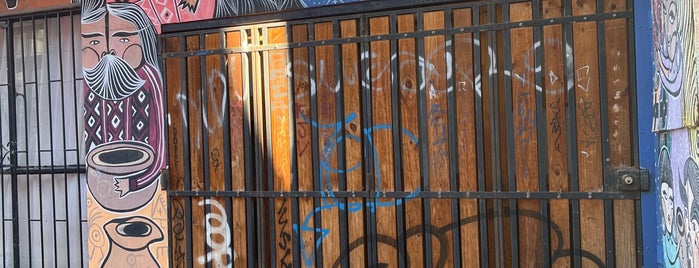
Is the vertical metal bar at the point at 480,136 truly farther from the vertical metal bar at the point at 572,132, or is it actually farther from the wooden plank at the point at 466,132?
the vertical metal bar at the point at 572,132

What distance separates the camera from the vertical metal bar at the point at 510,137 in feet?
13.0

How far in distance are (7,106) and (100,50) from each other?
3.99 ft

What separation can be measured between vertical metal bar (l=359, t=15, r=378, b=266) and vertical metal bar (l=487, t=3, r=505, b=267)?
0.73m

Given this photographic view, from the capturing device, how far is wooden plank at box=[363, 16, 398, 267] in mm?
4227

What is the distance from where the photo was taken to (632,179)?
3.70 metres

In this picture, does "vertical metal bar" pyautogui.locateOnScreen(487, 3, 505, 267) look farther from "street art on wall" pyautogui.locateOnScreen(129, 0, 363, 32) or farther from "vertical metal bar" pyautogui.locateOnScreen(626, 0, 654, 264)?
"street art on wall" pyautogui.locateOnScreen(129, 0, 363, 32)

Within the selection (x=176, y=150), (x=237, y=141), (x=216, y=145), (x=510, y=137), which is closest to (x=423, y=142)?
(x=510, y=137)

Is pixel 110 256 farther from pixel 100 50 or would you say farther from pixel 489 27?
pixel 489 27

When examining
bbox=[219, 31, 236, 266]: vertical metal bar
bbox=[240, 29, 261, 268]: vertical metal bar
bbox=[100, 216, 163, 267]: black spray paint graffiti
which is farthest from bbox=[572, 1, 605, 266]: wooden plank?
bbox=[100, 216, 163, 267]: black spray paint graffiti

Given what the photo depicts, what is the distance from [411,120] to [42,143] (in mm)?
3118

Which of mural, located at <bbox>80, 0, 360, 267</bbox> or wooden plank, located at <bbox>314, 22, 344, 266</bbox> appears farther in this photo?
mural, located at <bbox>80, 0, 360, 267</bbox>

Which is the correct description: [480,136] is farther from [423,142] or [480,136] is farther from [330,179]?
[330,179]

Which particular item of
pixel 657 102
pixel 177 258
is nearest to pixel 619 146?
pixel 657 102

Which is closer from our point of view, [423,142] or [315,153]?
[423,142]
